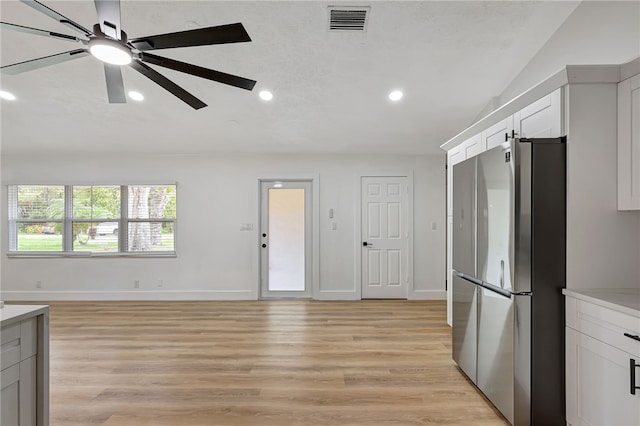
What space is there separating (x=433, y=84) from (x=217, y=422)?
12.2 feet

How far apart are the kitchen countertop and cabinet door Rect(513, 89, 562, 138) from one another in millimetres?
946

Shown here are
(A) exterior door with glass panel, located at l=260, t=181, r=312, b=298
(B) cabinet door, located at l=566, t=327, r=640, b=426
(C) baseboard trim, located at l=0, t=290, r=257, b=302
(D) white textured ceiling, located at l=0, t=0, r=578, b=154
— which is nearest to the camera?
(B) cabinet door, located at l=566, t=327, r=640, b=426

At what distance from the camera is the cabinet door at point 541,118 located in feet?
6.83

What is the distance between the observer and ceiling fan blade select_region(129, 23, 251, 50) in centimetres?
161

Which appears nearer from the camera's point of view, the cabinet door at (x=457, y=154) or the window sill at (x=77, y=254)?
the cabinet door at (x=457, y=154)

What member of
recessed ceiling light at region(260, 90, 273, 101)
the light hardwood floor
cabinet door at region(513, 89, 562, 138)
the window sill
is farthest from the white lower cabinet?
the window sill

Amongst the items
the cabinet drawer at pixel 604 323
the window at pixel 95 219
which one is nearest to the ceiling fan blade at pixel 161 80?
the cabinet drawer at pixel 604 323

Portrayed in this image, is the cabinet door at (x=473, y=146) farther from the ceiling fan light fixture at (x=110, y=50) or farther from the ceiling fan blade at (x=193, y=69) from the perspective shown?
the ceiling fan light fixture at (x=110, y=50)

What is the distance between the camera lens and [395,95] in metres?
3.95

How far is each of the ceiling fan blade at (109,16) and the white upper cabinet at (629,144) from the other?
8.86 feet

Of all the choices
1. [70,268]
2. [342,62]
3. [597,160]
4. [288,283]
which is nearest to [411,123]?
[342,62]

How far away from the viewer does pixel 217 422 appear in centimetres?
216

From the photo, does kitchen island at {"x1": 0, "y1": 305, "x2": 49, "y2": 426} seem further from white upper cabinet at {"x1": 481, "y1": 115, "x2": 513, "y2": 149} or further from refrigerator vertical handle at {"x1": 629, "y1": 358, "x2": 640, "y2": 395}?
white upper cabinet at {"x1": 481, "y1": 115, "x2": 513, "y2": 149}

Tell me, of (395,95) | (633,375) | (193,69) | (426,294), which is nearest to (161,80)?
(193,69)
